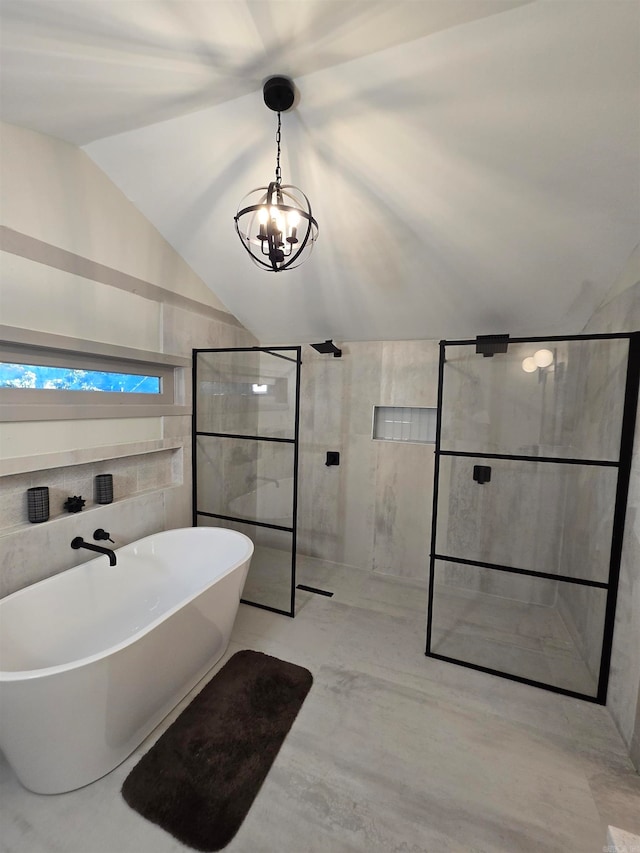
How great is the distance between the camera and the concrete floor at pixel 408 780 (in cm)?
129

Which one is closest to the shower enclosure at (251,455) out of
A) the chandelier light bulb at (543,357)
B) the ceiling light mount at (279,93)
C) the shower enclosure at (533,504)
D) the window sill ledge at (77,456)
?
the window sill ledge at (77,456)

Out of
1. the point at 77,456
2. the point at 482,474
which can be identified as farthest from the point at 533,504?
the point at 77,456

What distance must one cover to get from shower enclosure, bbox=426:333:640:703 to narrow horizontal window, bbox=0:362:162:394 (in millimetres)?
2058

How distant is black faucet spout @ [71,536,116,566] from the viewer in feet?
6.42

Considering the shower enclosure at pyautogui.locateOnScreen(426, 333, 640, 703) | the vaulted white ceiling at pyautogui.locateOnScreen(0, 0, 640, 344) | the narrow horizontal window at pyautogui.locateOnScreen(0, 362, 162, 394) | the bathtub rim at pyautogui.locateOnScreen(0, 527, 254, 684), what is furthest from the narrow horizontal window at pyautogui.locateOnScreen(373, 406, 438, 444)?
the narrow horizontal window at pyautogui.locateOnScreen(0, 362, 162, 394)

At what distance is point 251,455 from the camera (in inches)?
132

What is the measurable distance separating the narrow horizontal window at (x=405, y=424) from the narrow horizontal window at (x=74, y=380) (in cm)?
192

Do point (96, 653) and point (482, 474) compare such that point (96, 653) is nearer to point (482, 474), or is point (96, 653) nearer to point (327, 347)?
point (327, 347)

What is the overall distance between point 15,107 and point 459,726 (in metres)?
3.57

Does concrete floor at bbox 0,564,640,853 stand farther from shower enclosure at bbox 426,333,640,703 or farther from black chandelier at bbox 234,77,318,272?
black chandelier at bbox 234,77,318,272

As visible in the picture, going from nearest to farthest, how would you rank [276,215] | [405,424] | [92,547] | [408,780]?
1. [276,215]
2. [408,780]
3. [92,547]
4. [405,424]

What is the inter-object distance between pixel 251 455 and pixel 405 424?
58.1 inches

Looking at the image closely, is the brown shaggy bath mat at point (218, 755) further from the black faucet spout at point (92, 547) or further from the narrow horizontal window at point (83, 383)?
the narrow horizontal window at point (83, 383)

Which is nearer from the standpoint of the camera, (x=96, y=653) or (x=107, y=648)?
(x=96, y=653)
